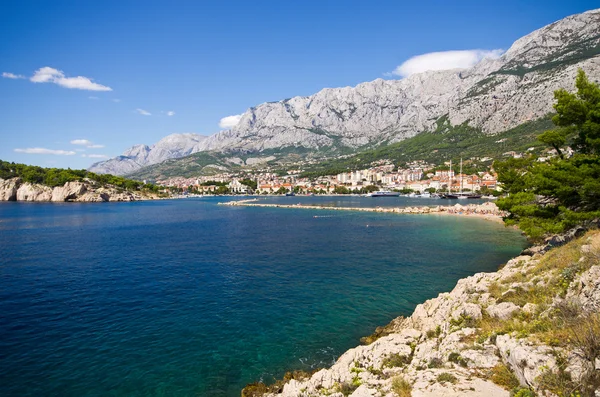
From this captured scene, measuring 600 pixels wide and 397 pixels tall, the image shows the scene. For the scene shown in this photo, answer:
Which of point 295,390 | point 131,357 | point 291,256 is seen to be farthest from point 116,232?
Answer: point 295,390

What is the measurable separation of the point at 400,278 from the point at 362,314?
7.77 m

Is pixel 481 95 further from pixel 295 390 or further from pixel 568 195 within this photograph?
pixel 295 390

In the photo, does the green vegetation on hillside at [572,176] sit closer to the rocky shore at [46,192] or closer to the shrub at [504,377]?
the shrub at [504,377]

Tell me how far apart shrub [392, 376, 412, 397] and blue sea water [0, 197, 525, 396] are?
18.4 ft

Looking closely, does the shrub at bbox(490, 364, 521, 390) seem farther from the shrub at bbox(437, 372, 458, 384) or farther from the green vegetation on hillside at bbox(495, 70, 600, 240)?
the green vegetation on hillside at bbox(495, 70, 600, 240)

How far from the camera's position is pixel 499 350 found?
827cm

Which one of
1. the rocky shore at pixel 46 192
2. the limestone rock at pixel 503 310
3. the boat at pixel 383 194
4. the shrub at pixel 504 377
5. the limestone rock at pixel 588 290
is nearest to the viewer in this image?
the shrub at pixel 504 377

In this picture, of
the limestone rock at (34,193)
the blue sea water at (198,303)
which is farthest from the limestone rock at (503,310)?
the limestone rock at (34,193)

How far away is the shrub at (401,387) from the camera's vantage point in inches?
300

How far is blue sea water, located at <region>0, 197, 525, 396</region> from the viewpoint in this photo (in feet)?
42.5

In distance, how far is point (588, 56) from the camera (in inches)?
5679

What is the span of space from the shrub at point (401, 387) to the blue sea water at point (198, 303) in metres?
5.60

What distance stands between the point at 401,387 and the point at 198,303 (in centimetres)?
1513

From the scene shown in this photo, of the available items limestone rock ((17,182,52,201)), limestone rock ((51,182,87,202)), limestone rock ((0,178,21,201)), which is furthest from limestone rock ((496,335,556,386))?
limestone rock ((0,178,21,201))
